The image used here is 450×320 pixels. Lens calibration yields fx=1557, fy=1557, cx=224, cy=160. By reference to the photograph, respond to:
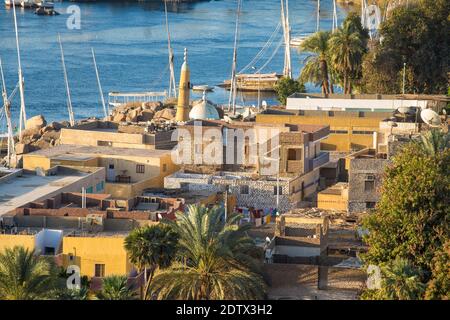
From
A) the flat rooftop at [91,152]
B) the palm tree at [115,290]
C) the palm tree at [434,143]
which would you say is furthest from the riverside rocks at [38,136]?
the palm tree at [115,290]

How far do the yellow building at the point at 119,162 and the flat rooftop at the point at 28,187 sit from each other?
1432mm

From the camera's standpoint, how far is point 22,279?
72.6 feet

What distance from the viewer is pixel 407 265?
80.3 ft

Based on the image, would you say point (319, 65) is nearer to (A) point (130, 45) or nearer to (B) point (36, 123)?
(B) point (36, 123)

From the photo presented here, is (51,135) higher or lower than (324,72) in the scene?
lower

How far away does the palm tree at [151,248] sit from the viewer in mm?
24359

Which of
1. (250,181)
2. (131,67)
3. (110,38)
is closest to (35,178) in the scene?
(250,181)

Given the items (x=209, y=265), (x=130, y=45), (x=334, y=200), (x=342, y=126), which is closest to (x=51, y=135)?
(x=342, y=126)

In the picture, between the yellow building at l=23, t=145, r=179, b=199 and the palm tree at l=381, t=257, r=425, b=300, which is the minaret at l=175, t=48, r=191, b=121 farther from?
the palm tree at l=381, t=257, r=425, b=300

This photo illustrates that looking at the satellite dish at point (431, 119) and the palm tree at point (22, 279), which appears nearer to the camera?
the palm tree at point (22, 279)

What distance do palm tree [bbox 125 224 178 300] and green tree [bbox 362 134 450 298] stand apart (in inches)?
145

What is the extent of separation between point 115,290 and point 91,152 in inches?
663

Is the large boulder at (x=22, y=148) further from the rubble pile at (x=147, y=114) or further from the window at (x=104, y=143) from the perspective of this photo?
the rubble pile at (x=147, y=114)

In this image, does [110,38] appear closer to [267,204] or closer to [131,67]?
[131,67]
